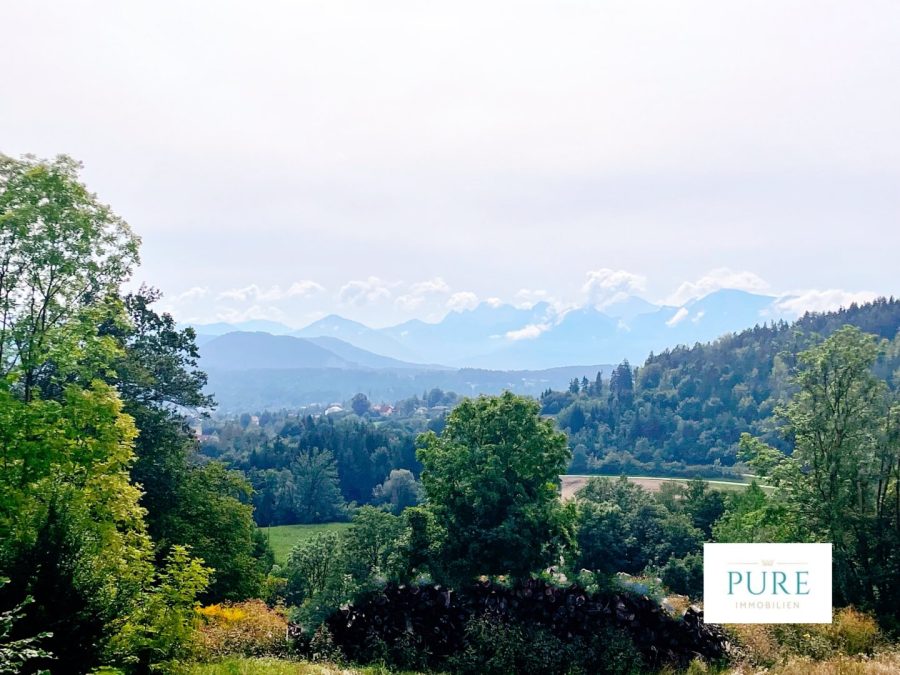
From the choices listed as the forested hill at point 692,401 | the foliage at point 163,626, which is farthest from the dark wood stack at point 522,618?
the forested hill at point 692,401

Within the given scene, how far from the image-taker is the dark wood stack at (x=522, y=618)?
52.6ft

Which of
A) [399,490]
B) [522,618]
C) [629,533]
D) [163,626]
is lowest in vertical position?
[399,490]

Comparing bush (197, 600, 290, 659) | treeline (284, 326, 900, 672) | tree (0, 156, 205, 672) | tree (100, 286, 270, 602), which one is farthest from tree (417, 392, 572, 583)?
tree (100, 286, 270, 602)

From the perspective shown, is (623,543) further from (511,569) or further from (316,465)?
(316,465)

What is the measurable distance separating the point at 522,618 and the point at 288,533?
70917 mm

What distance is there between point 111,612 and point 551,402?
163m

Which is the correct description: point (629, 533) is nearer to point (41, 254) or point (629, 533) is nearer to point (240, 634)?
point (240, 634)

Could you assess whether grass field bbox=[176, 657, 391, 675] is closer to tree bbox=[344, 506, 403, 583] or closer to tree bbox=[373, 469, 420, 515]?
tree bbox=[344, 506, 403, 583]

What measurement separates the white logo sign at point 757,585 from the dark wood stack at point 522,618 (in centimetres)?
73

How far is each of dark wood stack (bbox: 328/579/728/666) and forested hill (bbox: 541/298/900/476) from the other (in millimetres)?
101090

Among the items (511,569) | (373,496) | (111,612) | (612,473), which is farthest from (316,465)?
(111,612)

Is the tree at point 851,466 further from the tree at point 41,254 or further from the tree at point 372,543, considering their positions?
the tree at point 41,254

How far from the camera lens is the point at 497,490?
19688 mm

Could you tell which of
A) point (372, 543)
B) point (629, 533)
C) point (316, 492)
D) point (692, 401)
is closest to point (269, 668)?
point (372, 543)
